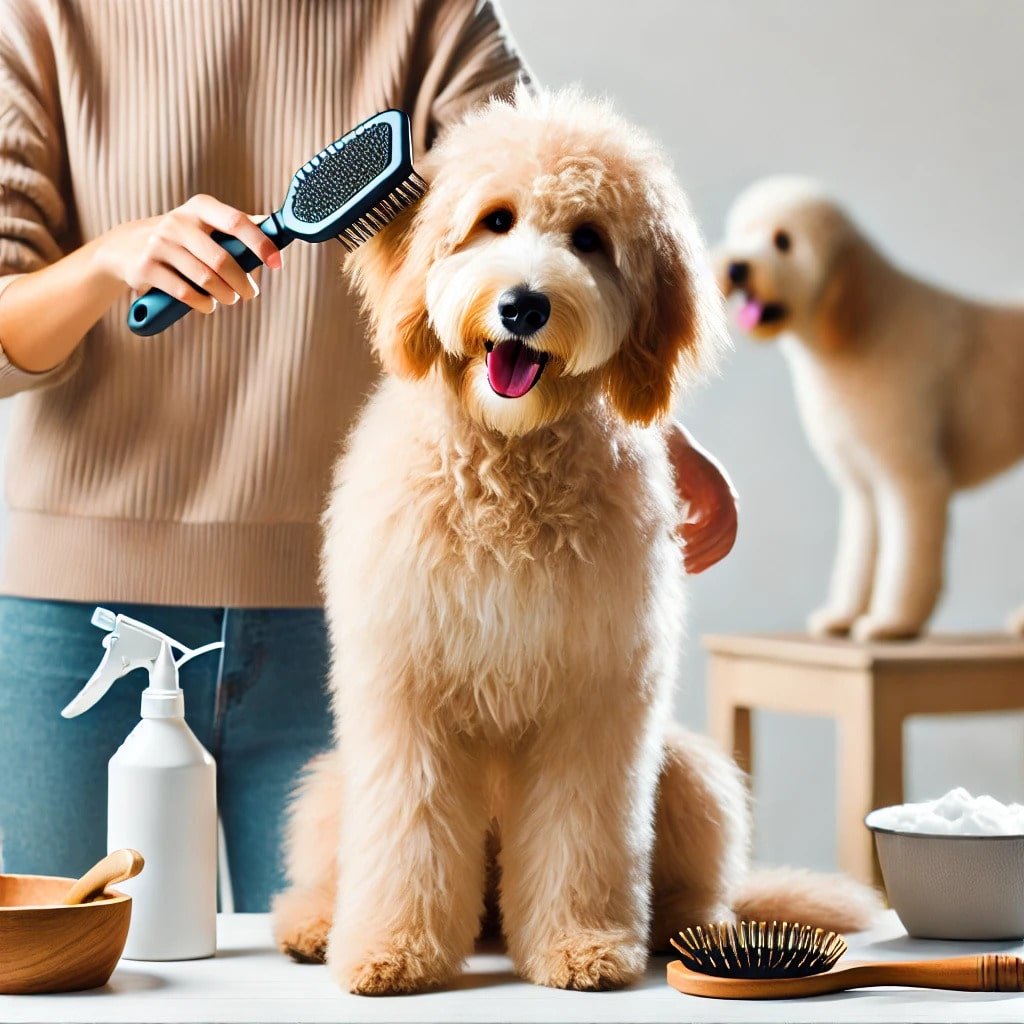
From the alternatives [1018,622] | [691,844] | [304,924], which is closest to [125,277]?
[304,924]

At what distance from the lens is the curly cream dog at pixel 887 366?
114 inches

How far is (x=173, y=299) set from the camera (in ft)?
3.59

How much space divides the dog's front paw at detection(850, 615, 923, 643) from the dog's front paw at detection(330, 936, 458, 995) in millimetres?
1972

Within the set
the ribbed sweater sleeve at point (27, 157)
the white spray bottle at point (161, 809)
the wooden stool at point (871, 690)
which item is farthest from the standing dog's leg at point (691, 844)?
the wooden stool at point (871, 690)

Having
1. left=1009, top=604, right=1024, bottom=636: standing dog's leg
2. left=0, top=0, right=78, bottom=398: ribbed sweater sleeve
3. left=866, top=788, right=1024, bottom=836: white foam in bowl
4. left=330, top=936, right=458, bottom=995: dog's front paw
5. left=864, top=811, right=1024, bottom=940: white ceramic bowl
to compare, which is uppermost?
left=0, top=0, right=78, bottom=398: ribbed sweater sleeve

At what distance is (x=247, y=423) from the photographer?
148 centimetres

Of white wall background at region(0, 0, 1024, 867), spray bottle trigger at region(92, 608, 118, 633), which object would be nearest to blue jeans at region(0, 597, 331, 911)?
spray bottle trigger at region(92, 608, 118, 633)

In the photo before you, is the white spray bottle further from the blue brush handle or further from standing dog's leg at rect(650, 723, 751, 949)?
standing dog's leg at rect(650, 723, 751, 949)

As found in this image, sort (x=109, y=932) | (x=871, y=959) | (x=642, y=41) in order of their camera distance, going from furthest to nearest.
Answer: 1. (x=642, y=41)
2. (x=871, y=959)
3. (x=109, y=932)

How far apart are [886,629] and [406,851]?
6.50ft

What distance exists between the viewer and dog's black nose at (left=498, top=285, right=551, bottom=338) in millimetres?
991

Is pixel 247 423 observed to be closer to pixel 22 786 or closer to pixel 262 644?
pixel 262 644

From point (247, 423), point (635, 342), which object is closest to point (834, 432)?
point (247, 423)

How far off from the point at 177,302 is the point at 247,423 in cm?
39
